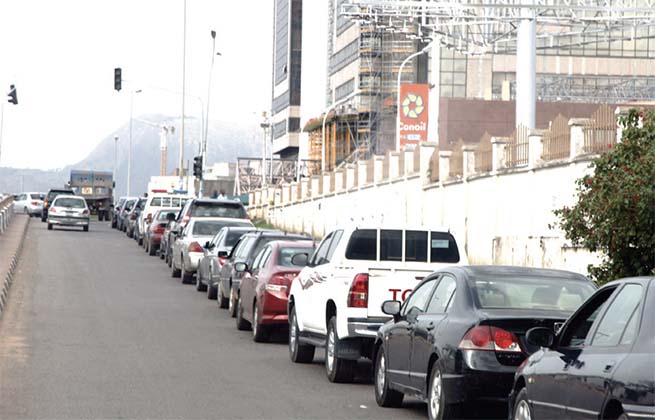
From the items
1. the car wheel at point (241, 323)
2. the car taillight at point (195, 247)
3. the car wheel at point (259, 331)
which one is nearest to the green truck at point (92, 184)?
the car taillight at point (195, 247)

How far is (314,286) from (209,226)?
17.1 meters

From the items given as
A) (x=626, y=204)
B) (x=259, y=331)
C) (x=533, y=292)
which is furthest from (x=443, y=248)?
(x=259, y=331)

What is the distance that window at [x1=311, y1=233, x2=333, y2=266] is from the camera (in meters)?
16.4

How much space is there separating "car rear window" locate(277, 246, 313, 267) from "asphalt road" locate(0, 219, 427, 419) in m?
1.22

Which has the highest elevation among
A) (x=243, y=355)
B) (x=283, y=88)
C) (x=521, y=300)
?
(x=283, y=88)

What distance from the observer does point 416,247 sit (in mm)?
16000

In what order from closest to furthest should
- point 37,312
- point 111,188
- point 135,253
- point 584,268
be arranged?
point 37,312, point 584,268, point 135,253, point 111,188

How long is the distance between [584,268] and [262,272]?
10276mm

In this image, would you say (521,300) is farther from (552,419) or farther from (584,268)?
(584,268)

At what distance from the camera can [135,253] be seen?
148 feet

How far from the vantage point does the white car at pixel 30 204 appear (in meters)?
79.2

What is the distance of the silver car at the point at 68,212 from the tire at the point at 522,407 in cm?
5114

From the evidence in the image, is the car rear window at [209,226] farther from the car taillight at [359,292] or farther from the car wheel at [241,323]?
the car taillight at [359,292]

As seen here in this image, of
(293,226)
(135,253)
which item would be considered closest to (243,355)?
(135,253)
